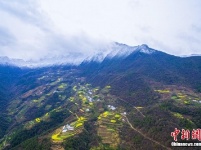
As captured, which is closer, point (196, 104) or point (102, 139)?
point (102, 139)

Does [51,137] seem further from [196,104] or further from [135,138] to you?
[196,104]

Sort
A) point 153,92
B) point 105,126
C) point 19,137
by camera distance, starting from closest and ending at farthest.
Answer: point 105,126 → point 19,137 → point 153,92

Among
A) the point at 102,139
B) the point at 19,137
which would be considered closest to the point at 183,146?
the point at 102,139

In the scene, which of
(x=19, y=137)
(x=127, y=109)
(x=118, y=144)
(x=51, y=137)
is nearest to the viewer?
(x=118, y=144)

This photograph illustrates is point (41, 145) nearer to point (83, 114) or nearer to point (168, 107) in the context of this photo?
point (83, 114)

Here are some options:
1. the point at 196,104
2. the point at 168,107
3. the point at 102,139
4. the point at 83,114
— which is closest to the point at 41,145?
the point at 102,139

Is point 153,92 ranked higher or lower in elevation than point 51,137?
higher

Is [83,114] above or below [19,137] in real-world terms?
above

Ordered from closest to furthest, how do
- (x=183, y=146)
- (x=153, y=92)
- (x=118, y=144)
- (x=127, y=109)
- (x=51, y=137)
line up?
(x=183, y=146) < (x=118, y=144) < (x=51, y=137) < (x=127, y=109) < (x=153, y=92)

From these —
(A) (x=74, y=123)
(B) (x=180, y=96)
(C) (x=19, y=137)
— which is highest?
(B) (x=180, y=96)
